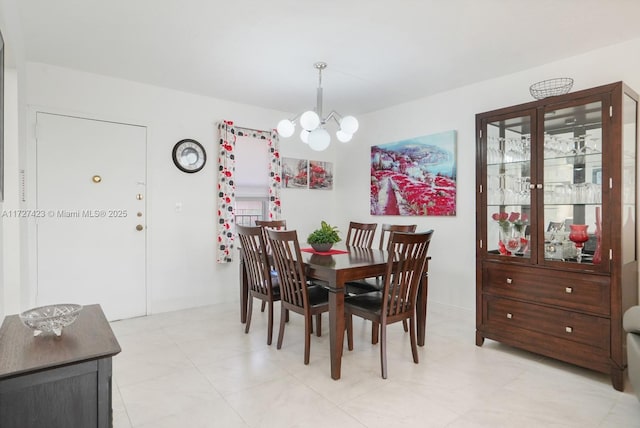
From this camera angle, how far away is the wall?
334cm

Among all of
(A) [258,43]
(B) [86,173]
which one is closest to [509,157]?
(A) [258,43]

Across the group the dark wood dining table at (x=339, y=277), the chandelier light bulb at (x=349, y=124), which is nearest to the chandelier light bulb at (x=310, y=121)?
the chandelier light bulb at (x=349, y=124)

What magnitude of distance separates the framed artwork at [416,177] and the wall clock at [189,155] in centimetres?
228

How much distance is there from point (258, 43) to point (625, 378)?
360 cm

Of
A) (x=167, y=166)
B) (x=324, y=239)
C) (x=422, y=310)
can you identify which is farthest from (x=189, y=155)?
(x=422, y=310)

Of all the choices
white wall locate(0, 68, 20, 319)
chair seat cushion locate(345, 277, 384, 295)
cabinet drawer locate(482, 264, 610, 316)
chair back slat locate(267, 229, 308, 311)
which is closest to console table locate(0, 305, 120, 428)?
white wall locate(0, 68, 20, 319)

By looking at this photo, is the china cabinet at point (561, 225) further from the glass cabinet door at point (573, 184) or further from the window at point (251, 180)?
the window at point (251, 180)

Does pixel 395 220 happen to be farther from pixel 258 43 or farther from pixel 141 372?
pixel 141 372

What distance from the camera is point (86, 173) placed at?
3490 millimetres

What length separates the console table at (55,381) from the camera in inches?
42.8

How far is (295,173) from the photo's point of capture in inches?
198

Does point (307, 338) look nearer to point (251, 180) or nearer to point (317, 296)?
point (317, 296)

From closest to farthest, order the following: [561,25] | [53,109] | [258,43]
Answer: [561,25] < [258,43] < [53,109]

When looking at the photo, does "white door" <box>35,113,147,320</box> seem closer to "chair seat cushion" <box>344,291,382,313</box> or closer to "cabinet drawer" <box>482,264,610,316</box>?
"chair seat cushion" <box>344,291,382,313</box>
